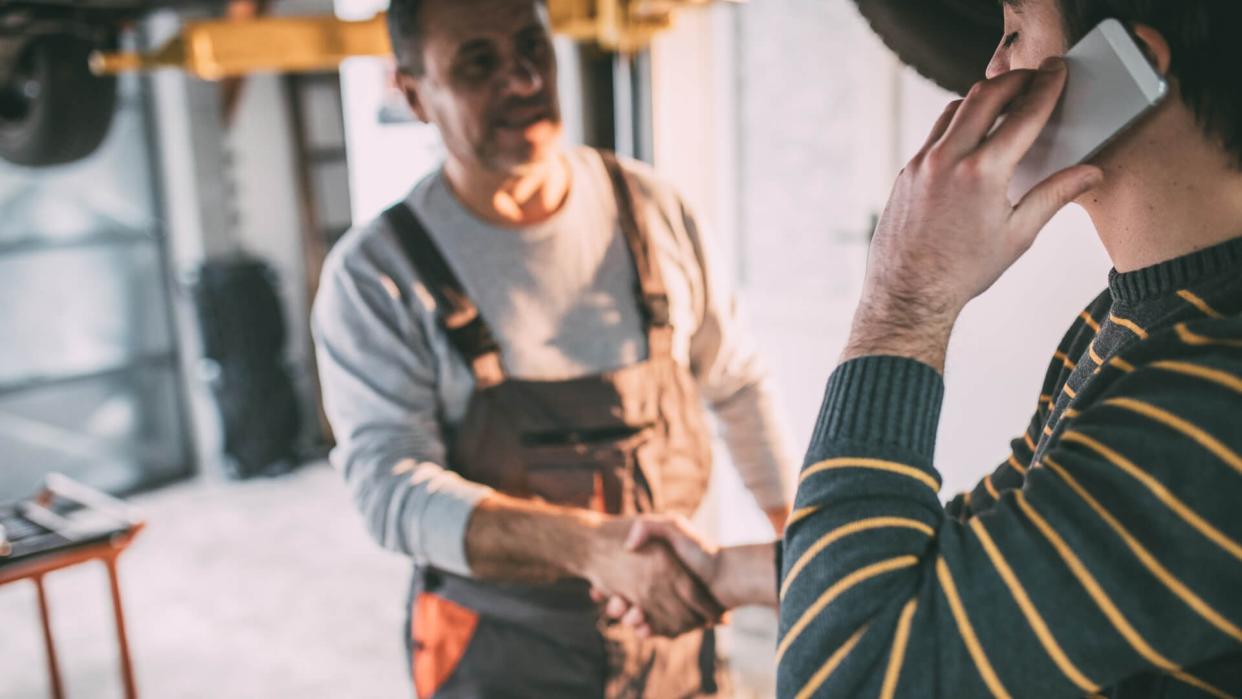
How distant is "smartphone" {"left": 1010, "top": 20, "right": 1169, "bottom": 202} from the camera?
65cm

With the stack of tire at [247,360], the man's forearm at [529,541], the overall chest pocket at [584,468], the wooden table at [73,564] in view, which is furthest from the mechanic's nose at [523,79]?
the stack of tire at [247,360]

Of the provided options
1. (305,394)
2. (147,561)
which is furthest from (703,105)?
(305,394)

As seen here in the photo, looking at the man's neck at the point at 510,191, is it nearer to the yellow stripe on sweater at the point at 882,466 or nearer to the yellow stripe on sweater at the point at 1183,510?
the yellow stripe on sweater at the point at 882,466

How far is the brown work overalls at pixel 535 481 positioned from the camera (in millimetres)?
1451

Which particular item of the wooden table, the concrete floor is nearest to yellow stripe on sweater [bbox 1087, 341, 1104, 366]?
the concrete floor

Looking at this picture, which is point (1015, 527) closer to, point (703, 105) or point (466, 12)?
point (466, 12)

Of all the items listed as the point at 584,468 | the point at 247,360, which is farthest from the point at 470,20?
the point at 247,360

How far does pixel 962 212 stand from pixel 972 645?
0.29 metres

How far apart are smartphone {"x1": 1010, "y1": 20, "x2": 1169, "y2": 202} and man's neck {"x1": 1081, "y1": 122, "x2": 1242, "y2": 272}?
42mm

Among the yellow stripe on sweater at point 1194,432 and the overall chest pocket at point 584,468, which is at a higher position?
the yellow stripe on sweater at point 1194,432

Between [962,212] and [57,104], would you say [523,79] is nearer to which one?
[962,212]

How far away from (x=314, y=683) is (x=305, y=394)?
3045mm

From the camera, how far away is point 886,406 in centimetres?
68

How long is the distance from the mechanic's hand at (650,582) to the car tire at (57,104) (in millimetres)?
2522
